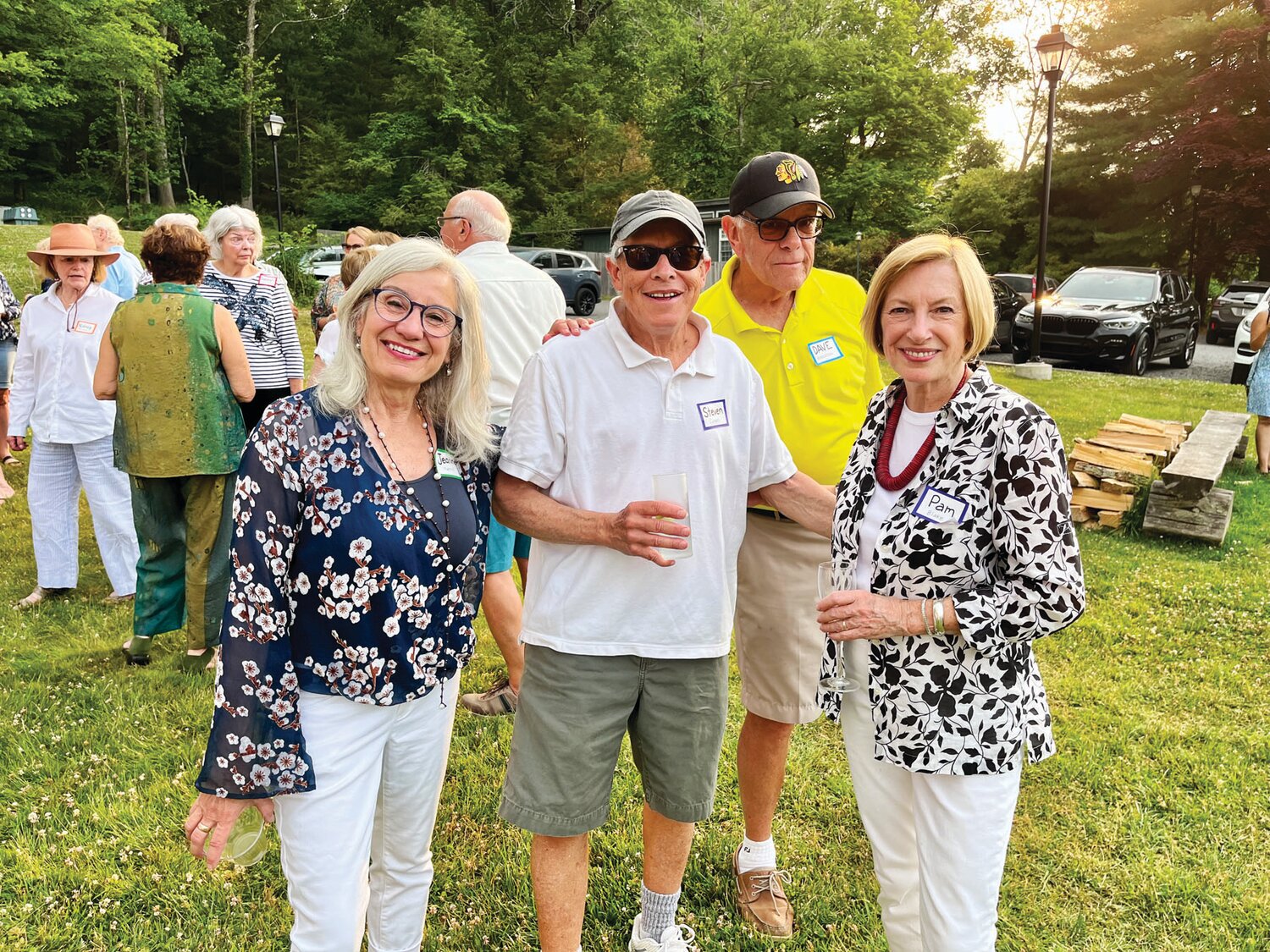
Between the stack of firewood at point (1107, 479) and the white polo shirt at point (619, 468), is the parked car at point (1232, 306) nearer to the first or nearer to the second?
the stack of firewood at point (1107, 479)

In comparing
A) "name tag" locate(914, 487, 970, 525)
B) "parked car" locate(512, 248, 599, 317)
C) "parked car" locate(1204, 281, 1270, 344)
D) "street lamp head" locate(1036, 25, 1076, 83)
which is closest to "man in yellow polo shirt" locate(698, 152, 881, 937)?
"name tag" locate(914, 487, 970, 525)

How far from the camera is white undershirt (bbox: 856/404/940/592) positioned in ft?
6.68

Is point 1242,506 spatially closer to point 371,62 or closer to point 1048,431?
point 1048,431

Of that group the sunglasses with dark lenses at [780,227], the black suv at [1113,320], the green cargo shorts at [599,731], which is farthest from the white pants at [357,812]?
the black suv at [1113,320]

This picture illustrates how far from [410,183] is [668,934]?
35282 mm

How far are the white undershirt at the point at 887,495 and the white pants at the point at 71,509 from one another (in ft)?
15.8

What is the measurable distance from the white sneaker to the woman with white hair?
12.9 feet

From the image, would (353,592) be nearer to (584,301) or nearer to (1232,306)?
(584,301)

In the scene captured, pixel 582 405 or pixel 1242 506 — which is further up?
pixel 582 405

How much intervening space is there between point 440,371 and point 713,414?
0.72 metres

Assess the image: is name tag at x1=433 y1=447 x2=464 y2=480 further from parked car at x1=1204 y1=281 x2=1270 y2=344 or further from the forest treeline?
the forest treeline

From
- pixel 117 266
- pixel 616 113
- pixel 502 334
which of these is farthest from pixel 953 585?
pixel 616 113

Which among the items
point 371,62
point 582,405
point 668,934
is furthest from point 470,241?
point 371,62

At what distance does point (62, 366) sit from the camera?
5.07 metres
